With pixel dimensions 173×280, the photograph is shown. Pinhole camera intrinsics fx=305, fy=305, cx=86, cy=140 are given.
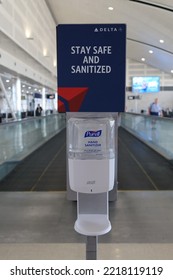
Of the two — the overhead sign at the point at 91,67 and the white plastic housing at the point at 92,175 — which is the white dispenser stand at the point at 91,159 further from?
the overhead sign at the point at 91,67

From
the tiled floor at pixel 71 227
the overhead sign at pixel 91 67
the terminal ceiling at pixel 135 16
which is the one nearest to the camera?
the overhead sign at pixel 91 67

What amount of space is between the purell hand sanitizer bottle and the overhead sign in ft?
0.78

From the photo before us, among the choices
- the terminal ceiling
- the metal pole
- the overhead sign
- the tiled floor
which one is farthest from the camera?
the terminal ceiling

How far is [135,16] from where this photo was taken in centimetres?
1875

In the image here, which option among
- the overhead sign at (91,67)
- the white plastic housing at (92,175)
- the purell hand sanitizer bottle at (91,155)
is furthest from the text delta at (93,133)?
the overhead sign at (91,67)

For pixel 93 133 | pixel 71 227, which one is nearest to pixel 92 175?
pixel 93 133

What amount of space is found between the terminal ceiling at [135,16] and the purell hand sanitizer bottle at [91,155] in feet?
47.8

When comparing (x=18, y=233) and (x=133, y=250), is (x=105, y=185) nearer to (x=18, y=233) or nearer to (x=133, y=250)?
(x=133, y=250)

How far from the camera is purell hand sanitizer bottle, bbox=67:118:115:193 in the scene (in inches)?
89.8

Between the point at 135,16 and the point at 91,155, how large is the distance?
1841 centimetres

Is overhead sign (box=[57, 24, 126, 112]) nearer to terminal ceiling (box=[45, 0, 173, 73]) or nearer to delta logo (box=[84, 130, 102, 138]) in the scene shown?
delta logo (box=[84, 130, 102, 138])

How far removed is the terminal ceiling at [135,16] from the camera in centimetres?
1666

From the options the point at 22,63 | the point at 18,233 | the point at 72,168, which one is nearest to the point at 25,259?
the point at 18,233

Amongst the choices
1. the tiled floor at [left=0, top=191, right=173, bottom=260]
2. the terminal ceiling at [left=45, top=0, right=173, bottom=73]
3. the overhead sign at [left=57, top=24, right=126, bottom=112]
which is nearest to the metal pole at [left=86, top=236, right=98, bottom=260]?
the tiled floor at [left=0, top=191, right=173, bottom=260]
